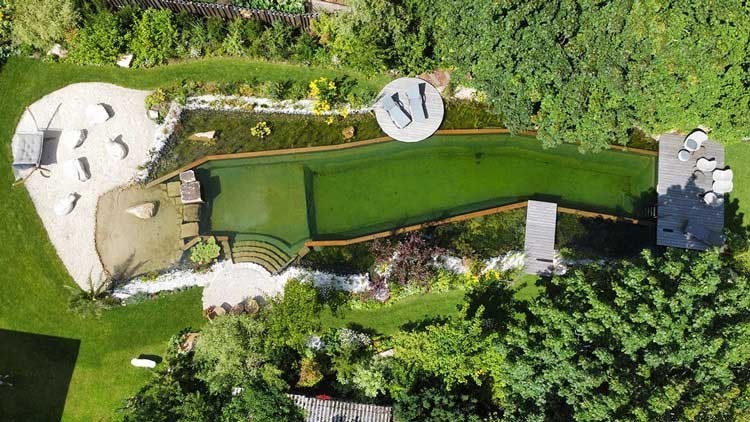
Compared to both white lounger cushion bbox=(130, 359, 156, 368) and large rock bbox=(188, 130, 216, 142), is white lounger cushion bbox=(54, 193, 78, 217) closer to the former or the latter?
large rock bbox=(188, 130, 216, 142)

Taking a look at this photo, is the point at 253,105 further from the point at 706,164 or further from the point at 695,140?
the point at 706,164

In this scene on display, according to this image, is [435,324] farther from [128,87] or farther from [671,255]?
[128,87]

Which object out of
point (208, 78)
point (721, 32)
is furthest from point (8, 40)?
point (721, 32)

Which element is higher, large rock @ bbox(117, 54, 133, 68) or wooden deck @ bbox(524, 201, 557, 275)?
large rock @ bbox(117, 54, 133, 68)

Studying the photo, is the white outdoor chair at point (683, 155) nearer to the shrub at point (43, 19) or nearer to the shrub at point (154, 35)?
the shrub at point (154, 35)

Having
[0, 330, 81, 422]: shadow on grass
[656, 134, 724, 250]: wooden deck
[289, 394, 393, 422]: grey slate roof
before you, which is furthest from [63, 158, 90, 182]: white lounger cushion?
[656, 134, 724, 250]: wooden deck

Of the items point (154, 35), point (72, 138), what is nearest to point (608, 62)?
point (154, 35)
